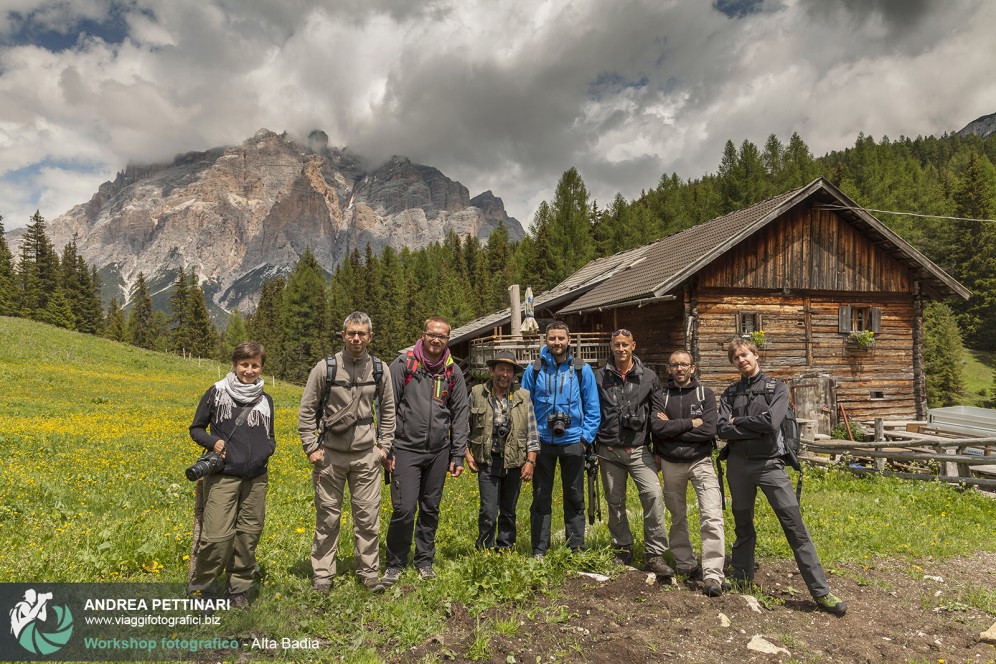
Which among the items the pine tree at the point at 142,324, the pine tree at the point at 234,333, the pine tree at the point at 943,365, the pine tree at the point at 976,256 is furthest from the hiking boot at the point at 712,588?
the pine tree at the point at 234,333

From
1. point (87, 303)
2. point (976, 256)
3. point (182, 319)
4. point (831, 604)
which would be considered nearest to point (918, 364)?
point (831, 604)

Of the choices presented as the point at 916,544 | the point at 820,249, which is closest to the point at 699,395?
the point at 916,544

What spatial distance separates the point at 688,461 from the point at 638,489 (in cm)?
60

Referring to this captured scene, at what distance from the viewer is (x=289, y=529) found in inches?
263

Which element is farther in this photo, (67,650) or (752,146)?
(752,146)

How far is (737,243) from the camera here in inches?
643

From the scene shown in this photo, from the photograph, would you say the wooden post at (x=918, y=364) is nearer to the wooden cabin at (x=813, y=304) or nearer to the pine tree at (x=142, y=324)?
the wooden cabin at (x=813, y=304)

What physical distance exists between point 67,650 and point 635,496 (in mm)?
8153

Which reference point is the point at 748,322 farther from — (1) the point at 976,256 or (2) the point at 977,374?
(1) the point at 976,256

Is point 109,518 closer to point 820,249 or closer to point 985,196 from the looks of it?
point 820,249

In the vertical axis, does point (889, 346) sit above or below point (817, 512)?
above

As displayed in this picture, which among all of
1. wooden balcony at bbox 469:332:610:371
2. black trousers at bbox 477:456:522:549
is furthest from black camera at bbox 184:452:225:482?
wooden balcony at bbox 469:332:610:371

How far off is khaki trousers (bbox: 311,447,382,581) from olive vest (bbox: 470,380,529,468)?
110 cm

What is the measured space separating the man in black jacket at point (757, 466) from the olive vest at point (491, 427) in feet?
6.58
